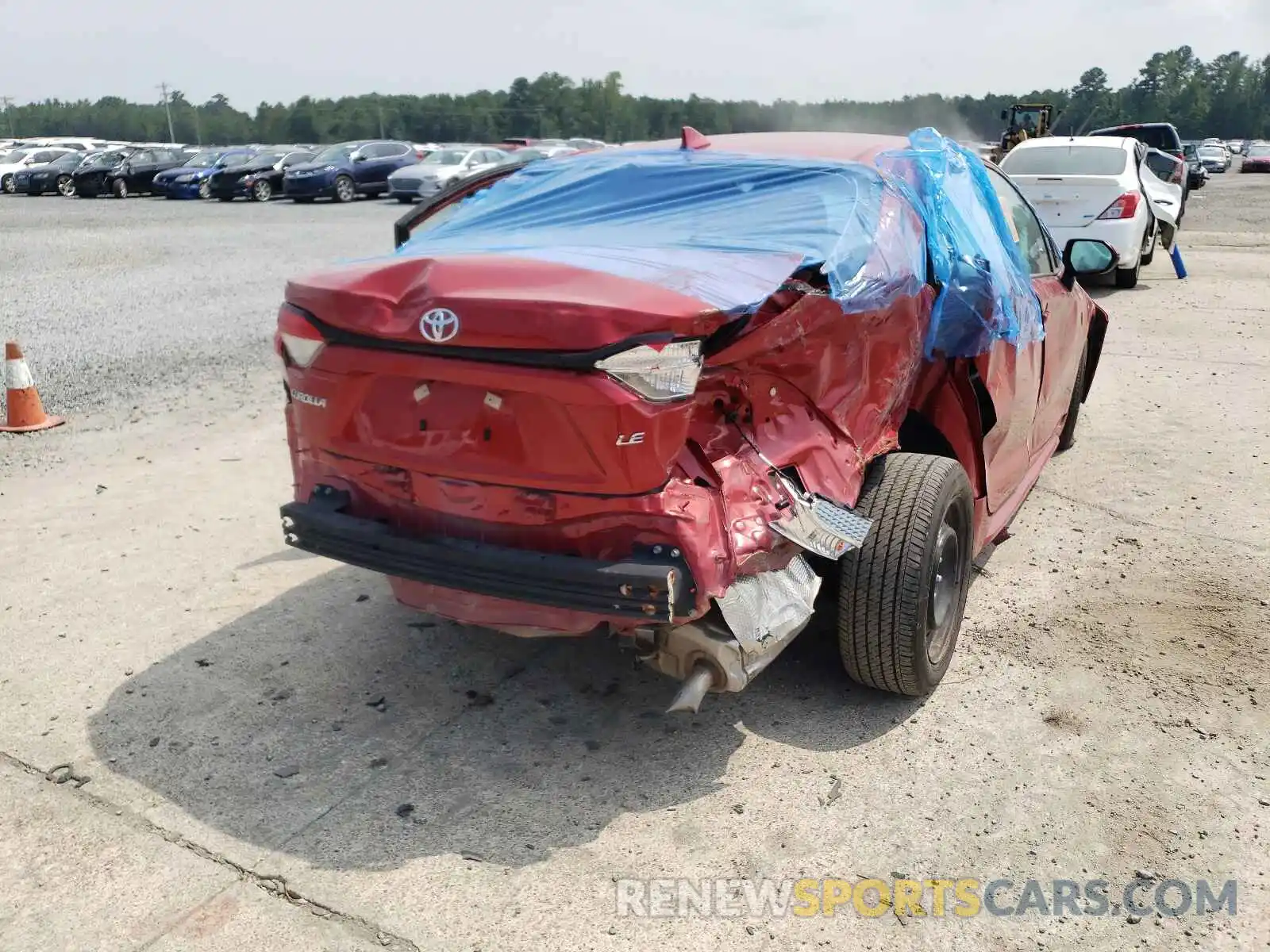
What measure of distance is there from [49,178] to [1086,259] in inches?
1291

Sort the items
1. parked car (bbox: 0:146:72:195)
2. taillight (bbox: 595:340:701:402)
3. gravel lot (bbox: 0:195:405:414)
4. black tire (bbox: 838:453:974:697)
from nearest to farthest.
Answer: taillight (bbox: 595:340:701:402) < black tire (bbox: 838:453:974:697) < gravel lot (bbox: 0:195:405:414) < parked car (bbox: 0:146:72:195)

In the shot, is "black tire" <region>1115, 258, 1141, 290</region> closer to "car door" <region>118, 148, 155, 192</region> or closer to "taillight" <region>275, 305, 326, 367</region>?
"taillight" <region>275, 305, 326, 367</region>

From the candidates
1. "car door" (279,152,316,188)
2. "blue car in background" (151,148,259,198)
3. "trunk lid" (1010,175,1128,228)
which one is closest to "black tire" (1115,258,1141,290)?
"trunk lid" (1010,175,1128,228)

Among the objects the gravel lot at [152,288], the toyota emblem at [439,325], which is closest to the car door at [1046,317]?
the toyota emblem at [439,325]

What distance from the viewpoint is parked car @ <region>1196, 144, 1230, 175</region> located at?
46.9 m

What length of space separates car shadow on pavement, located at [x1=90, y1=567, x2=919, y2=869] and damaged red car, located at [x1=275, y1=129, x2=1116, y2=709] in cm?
39

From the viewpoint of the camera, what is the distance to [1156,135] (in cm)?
2522

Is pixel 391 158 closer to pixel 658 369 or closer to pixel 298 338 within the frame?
pixel 298 338

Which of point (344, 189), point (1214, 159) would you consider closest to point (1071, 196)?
A: point (344, 189)

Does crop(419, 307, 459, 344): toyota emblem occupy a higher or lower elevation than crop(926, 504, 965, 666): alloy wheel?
higher

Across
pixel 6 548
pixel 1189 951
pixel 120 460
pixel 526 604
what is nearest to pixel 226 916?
pixel 526 604

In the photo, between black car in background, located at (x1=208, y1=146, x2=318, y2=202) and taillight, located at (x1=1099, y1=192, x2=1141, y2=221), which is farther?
black car in background, located at (x1=208, y1=146, x2=318, y2=202)

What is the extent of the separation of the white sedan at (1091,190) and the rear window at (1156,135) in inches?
573

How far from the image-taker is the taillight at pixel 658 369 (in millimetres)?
2584
